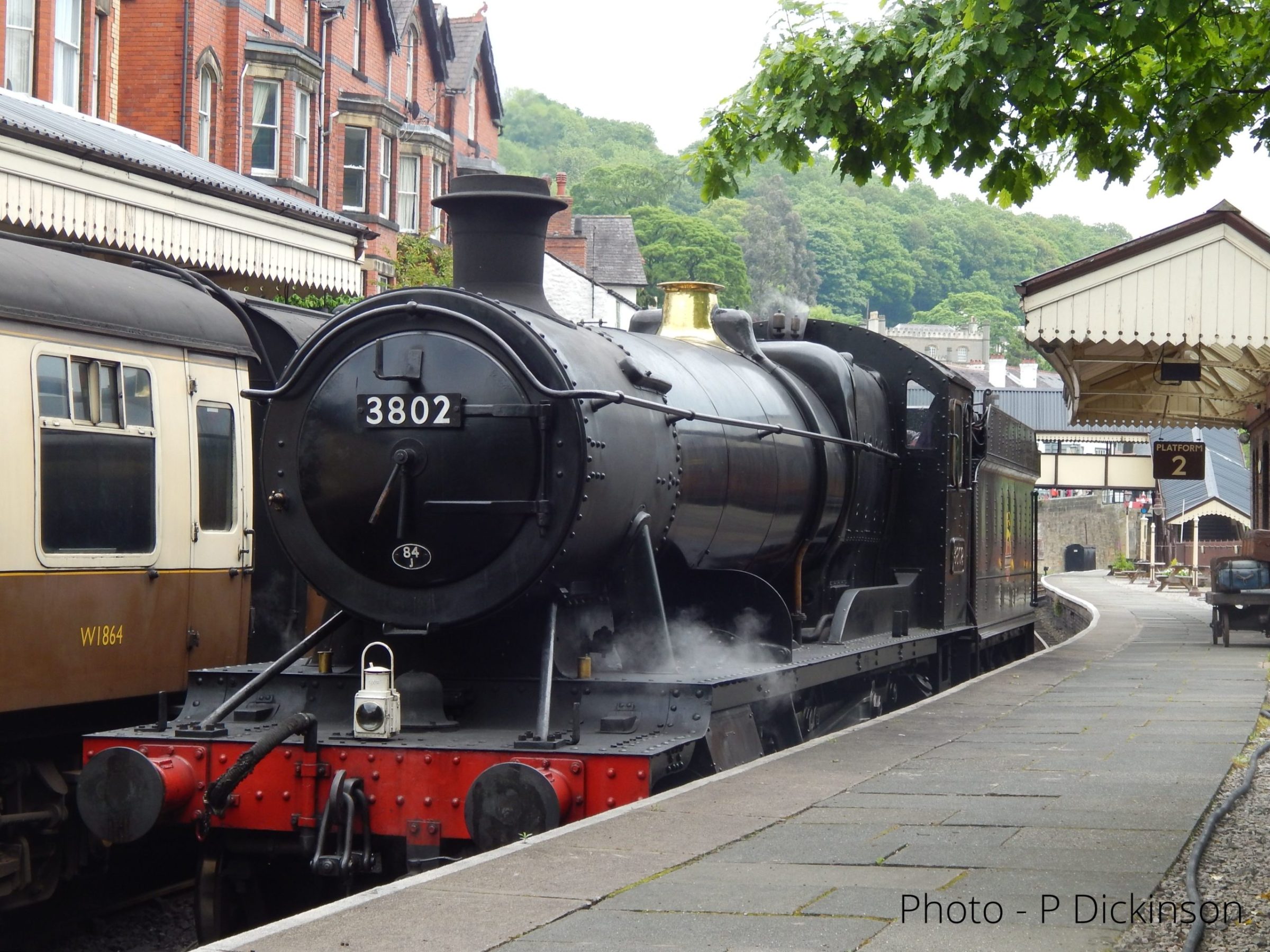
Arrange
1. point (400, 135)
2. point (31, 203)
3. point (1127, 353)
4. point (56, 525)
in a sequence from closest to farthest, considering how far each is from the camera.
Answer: point (56, 525) < point (31, 203) < point (1127, 353) < point (400, 135)

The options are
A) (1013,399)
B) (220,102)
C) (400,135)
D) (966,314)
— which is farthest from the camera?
(966,314)

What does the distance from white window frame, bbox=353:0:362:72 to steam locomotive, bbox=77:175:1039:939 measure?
84.5 feet

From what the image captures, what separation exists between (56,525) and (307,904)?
2.31 metres

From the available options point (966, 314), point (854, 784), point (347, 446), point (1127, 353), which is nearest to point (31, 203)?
point (347, 446)

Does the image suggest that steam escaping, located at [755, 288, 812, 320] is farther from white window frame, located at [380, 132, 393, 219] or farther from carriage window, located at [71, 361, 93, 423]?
white window frame, located at [380, 132, 393, 219]

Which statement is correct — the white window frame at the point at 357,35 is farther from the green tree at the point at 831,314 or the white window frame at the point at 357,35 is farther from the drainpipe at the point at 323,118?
the green tree at the point at 831,314

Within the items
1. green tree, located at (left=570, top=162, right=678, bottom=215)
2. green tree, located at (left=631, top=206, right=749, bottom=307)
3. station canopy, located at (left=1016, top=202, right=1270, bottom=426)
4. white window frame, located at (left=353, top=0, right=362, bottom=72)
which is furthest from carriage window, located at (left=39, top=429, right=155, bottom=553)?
green tree, located at (left=570, top=162, right=678, bottom=215)

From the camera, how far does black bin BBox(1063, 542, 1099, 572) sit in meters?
66.9

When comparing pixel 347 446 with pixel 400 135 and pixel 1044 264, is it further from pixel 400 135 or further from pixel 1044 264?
pixel 1044 264

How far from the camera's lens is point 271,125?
27641 millimetres

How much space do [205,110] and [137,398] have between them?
19465mm

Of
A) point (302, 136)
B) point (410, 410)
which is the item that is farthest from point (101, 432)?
point (302, 136)

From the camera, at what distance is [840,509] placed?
Answer: 31.1 feet

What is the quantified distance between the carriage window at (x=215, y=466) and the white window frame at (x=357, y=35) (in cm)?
2429
